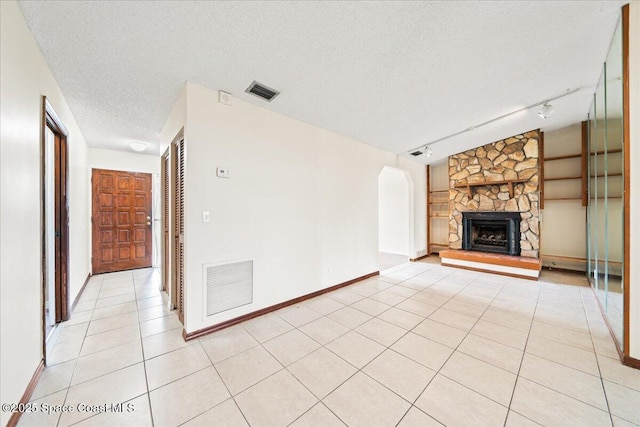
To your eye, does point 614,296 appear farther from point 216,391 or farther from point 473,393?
point 216,391

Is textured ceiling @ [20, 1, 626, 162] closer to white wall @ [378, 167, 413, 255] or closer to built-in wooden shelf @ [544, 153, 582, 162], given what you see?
built-in wooden shelf @ [544, 153, 582, 162]

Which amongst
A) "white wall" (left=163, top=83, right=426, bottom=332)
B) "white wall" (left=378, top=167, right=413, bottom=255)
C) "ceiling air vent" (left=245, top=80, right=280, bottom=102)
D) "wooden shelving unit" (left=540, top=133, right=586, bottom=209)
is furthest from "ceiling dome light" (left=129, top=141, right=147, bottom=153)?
"wooden shelving unit" (left=540, top=133, right=586, bottom=209)

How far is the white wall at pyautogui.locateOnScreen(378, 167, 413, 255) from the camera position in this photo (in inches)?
236

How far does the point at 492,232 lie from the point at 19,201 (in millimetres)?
7135

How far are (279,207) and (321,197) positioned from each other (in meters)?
0.78

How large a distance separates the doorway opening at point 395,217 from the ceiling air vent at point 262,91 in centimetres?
356

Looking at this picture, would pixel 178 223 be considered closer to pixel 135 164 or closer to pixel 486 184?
pixel 135 164

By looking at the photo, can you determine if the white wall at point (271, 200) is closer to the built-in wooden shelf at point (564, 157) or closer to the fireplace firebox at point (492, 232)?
the fireplace firebox at point (492, 232)

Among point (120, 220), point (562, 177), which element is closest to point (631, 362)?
point (562, 177)

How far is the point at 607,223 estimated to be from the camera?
276cm

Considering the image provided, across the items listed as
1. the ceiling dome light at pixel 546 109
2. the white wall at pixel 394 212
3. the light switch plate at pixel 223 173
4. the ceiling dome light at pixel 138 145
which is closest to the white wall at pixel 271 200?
the light switch plate at pixel 223 173

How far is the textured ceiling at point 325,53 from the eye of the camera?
1.66 m

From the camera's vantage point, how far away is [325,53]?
6.77ft

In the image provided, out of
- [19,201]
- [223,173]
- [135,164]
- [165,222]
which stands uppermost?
[135,164]
